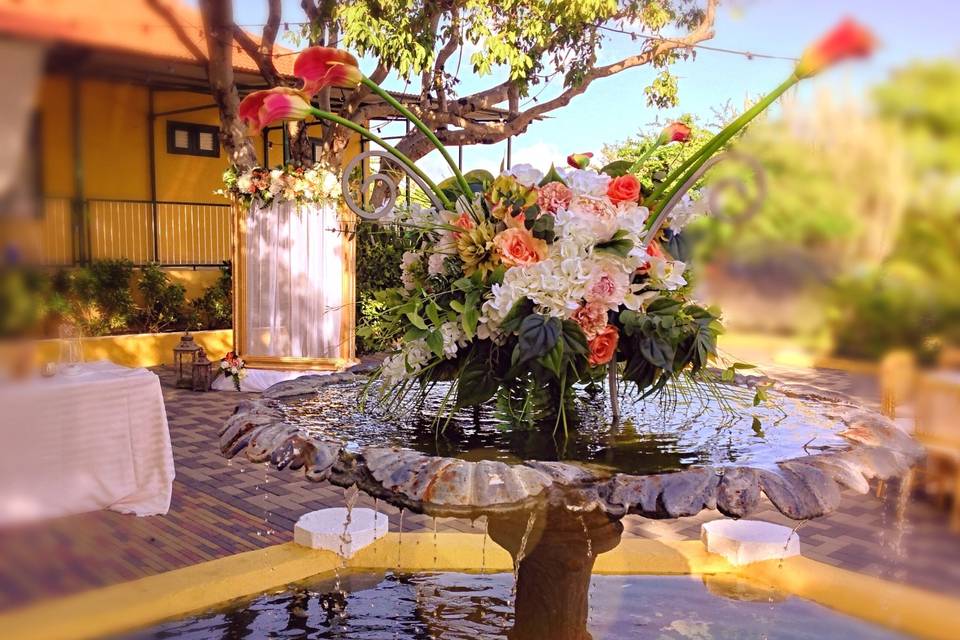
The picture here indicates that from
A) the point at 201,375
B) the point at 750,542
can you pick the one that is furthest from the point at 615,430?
the point at 201,375

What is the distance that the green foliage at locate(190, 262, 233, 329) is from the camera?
10.7 m

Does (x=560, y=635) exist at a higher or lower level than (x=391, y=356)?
lower

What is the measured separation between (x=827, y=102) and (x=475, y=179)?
1.21 meters

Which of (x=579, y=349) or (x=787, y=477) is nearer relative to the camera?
(x=787, y=477)

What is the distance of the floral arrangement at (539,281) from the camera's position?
161 cm

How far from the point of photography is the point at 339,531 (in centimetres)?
335

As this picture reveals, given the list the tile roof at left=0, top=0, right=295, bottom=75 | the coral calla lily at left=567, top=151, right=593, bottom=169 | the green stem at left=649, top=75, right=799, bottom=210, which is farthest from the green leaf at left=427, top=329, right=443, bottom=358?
the tile roof at left=0, top=0, right=295, bottom=75

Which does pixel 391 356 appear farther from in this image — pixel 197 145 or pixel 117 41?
pixel 197 145

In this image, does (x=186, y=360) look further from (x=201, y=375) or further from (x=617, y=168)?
(x=617, y=168)

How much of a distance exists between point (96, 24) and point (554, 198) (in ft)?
4.90

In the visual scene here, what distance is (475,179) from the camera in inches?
78.4

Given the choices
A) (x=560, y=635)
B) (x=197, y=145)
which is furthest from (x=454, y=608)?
(x=197, y=145)

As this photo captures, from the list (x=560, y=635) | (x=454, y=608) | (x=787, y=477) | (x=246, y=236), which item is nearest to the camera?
(x=787, y=477)

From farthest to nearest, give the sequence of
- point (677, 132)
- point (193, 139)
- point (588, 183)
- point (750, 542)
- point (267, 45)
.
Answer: point (193, 139), point (267, 45), point (750, 542), point (677, 132), point (588, 183)
